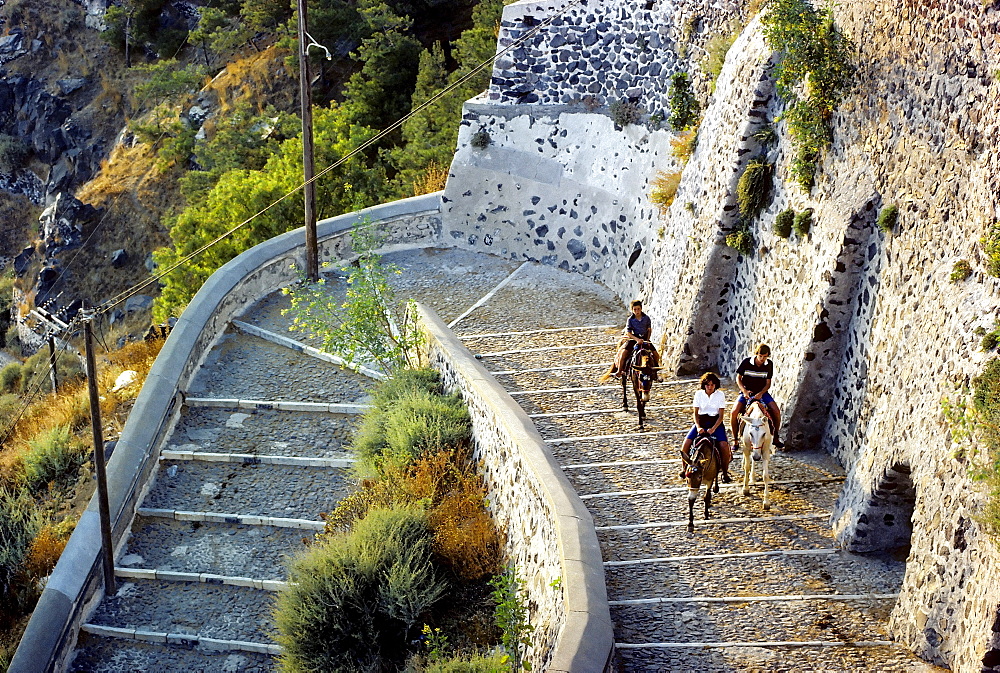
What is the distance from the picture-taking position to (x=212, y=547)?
1213cm

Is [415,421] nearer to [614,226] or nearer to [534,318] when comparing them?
[534,318]

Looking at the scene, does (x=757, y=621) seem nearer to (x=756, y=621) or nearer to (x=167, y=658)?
(x=756, y=621)

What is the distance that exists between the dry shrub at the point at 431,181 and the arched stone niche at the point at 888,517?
12060 millimetres

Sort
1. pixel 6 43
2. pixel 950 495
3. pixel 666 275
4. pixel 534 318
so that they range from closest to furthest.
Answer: pixel 950 495 < pixel 666 275 < pixel 534 318 < pixel 6 43

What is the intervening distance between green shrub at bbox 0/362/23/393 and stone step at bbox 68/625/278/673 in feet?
57.2

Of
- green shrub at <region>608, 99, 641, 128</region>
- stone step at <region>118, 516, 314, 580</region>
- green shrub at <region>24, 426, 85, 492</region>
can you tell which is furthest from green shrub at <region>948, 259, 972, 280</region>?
green shrub at <region>24, 426, 85, 492</region>

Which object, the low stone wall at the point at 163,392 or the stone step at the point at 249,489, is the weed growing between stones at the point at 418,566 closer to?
the stone step at the point at 249,489

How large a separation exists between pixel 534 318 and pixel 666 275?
7.04 ft

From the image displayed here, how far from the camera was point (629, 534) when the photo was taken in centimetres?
930

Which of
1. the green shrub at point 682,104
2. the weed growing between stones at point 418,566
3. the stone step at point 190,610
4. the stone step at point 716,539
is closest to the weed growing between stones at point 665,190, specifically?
the green shrub at point 682,104

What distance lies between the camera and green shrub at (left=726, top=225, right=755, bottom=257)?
11602 millimetres

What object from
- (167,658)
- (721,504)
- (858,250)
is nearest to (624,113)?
(858,250)

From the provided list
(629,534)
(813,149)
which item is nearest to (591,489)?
(629,534)

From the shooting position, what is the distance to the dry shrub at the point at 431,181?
19.2 metres
